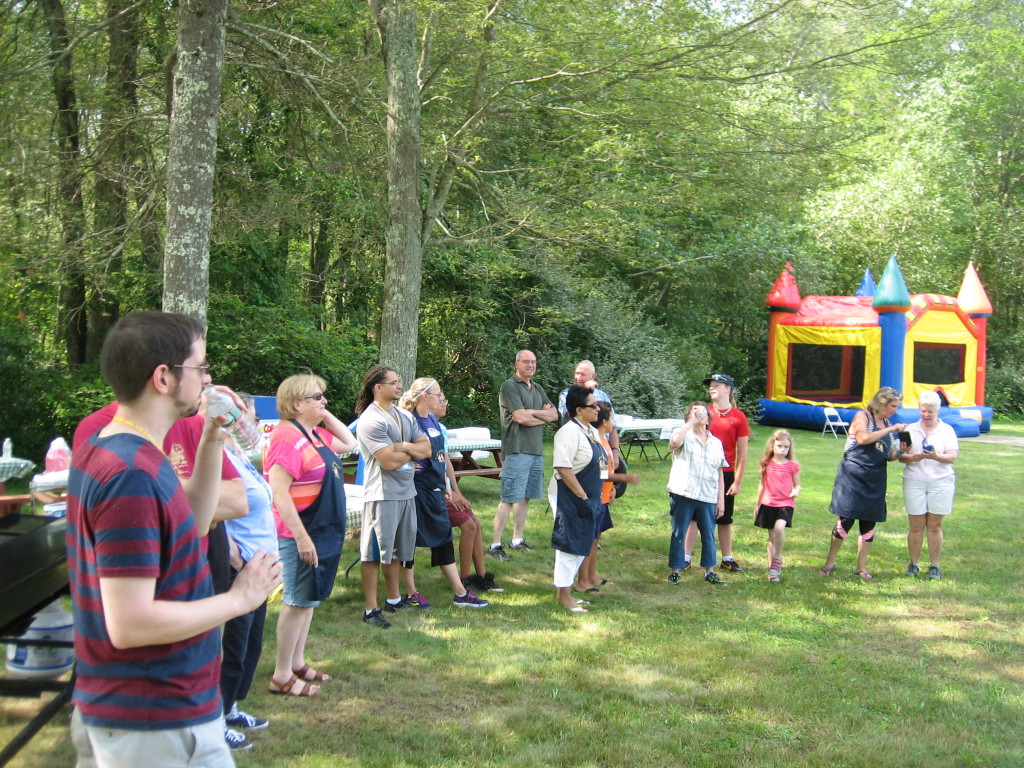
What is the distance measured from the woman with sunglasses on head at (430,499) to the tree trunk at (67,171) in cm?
507

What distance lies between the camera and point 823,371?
68.2ft

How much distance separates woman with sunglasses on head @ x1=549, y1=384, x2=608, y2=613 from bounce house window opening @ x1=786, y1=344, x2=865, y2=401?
50.7 ft

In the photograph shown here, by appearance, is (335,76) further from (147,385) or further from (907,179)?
(907,179)

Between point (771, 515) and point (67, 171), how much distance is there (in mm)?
8155

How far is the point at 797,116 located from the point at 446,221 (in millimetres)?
13334

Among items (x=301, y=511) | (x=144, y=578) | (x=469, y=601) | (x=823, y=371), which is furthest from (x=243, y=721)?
(x=823, y=371)

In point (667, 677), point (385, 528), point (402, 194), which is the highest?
point (402, 194)

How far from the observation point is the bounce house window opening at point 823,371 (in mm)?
20391

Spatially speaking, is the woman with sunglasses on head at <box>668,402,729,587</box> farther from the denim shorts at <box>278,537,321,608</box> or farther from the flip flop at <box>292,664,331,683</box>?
the denim shorts at <box>278,537,321,608</box>

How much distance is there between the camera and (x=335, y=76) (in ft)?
29.5

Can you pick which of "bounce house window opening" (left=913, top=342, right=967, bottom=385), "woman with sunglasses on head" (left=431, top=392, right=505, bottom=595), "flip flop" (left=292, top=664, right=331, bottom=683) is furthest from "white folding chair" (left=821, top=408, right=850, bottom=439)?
"flip flop" (left=292, top=664, right=331, bottom=683)

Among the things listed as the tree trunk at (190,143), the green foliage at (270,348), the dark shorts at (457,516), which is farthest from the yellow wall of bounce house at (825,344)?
the tree trunk at (190,143)

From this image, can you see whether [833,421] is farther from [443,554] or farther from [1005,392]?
[443,554]

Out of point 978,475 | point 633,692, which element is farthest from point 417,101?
point 978,475
